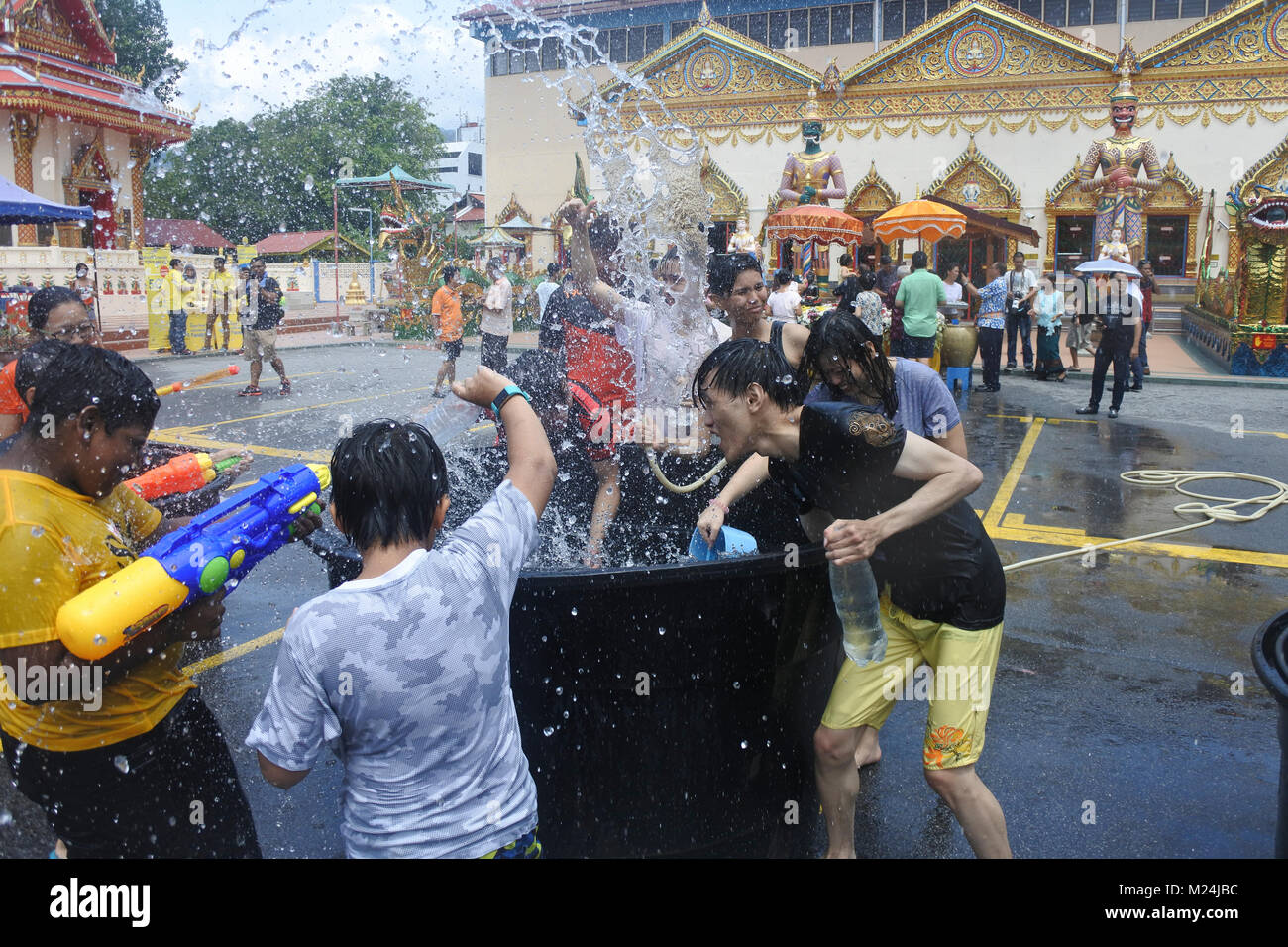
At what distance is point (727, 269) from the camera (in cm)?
426

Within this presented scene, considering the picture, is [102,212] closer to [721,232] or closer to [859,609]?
[721,232]

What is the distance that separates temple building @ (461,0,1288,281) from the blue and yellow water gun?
72.8 feet

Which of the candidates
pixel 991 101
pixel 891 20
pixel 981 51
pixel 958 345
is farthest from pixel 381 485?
pixel 891 20

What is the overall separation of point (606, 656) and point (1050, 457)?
8094 millimetres

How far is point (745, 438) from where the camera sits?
2.54 metres

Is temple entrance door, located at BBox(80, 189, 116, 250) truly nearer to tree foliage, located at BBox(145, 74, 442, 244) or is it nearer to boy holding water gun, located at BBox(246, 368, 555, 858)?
tree foliage, located at BBox(145, 74, 442, 244)

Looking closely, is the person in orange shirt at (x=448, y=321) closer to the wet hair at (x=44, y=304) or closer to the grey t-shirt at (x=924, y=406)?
the wet hair at (x=44, y=304)

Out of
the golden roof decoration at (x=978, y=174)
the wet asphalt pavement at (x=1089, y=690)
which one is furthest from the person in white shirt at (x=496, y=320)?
the golden roof decoration at (x=978, y=174)

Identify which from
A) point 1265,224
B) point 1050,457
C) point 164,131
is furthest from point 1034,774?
point 164,131

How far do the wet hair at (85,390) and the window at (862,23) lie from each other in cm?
3276

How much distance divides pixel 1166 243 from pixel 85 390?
29793mm

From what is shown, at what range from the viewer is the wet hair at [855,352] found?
2.70 meters
